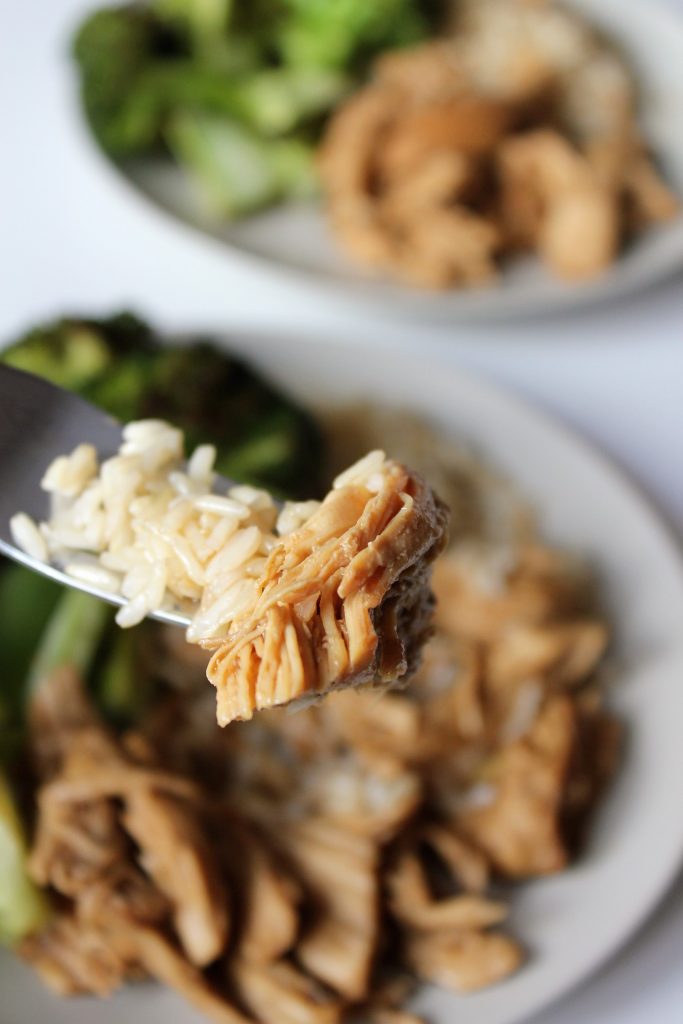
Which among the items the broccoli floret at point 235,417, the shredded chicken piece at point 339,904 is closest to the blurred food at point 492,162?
the broccoli floret at point 235,417

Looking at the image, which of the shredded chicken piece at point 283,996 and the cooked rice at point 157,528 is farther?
the shredded chicken piece at point 283,996

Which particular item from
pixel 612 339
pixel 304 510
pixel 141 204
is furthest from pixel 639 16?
pixel 304 510

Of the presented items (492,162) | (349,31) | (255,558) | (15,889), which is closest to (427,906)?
(15,889)

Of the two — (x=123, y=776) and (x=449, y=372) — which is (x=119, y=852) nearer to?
(x=123, y=776)

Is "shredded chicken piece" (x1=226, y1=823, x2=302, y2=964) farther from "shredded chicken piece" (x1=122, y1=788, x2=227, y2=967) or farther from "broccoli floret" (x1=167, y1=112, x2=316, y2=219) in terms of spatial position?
"broccoli floret" (x1=167, y1=112, x2=316, y2=219)

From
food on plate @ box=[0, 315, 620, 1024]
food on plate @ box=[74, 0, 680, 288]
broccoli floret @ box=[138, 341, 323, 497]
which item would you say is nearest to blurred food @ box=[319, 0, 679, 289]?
food on plate @ box=[74, 0, 680, 288]

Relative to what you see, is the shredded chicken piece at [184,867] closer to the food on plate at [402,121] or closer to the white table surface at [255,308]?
the white table surface at [255,308]

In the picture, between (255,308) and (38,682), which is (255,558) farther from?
(255,308)
